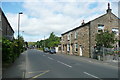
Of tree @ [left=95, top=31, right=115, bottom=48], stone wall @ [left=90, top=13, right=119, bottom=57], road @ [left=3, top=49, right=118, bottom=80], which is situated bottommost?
road @ [left=3, top=49, right=118, bottom=80]

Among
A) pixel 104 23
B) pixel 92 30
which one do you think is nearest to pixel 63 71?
pixel 92 30

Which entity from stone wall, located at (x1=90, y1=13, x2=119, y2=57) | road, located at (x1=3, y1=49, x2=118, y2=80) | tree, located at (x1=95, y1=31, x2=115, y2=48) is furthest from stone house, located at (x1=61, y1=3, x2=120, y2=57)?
road, located at (x1=3, y1=49, x2=118, y2=80)

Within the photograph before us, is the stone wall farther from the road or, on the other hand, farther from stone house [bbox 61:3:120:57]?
the road

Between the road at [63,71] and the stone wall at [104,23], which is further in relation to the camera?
the stone wall at [104,23]

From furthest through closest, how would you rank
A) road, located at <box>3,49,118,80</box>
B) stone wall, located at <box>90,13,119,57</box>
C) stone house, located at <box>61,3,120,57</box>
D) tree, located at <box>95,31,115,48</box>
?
1. stone house, located at <box>61,3,120,57</box>
2. stone wall, located at <box>90,13,119,57</box>
3. tree, located at <box>95,31,115,48</box>
4. road, located at <box>3,49,118,80</box>

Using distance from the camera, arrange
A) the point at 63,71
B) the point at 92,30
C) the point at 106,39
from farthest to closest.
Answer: the point at 92,30
the point at 106,39
the point at 63,71

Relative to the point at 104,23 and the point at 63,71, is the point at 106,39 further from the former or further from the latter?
the point at 63,71

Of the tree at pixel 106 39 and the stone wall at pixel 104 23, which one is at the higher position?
the stone wall at pixel 104 23

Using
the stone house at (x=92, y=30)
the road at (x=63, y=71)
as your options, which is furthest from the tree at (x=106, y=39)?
the road at (x=63, y=71)

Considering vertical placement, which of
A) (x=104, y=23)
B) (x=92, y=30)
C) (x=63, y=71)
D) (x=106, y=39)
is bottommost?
(x=63, y=71)

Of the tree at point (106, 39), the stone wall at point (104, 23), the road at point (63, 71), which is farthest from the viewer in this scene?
the stone wall at point (104, 23)

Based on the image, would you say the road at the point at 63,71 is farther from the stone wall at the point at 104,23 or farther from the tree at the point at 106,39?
the stone wall at the point at 104,23

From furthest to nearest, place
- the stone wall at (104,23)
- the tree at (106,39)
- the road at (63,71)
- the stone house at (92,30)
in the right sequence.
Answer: the stone house at (92,30)
the stone wall at (104,23)
the tree at (106,39)
the road at (63,71)

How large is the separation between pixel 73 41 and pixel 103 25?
9906mm
